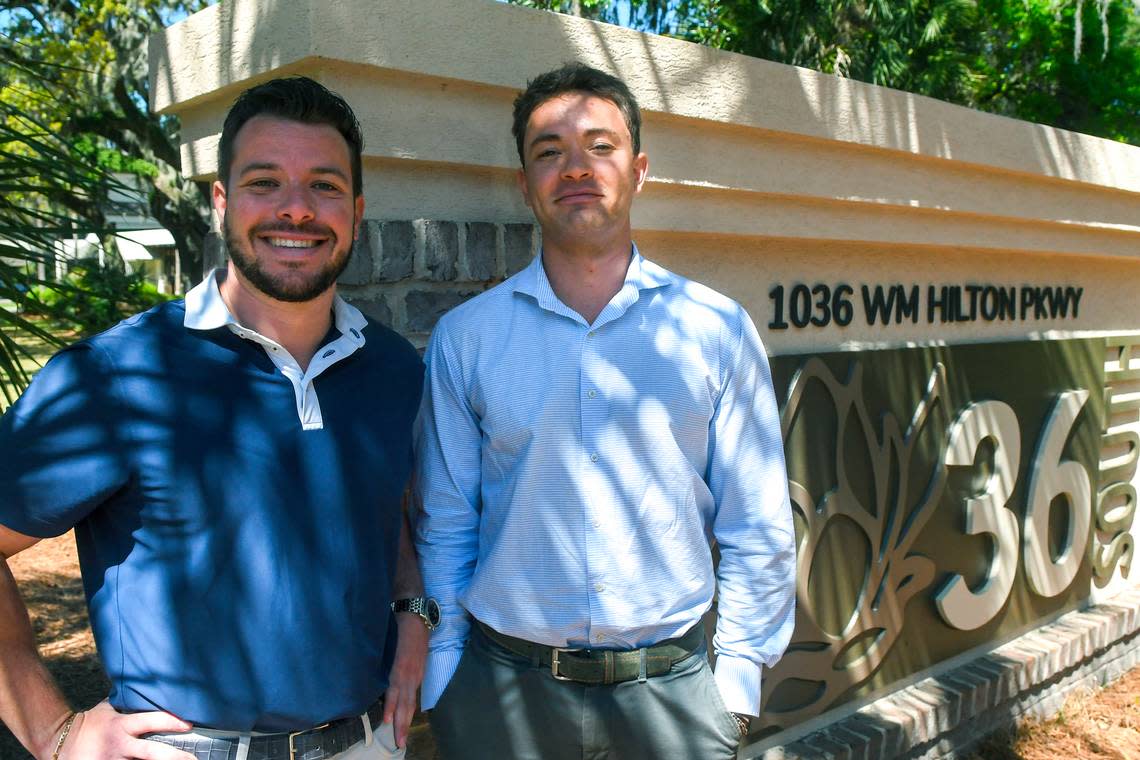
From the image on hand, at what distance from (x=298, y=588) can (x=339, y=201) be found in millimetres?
707

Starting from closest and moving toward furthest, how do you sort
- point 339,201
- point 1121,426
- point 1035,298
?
1. point 339,201
2. point 1035,298
3. point 1121,426

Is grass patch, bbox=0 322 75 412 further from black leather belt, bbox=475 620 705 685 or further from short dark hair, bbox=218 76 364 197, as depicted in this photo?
black leather belt, bbox=475 620 705 685

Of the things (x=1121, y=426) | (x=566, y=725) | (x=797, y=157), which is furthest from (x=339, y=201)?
(x=1121, y=426)

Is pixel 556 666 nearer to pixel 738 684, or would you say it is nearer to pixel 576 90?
pixel 738 684

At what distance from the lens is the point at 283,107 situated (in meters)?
1.80

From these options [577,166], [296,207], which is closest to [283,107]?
[296,207]

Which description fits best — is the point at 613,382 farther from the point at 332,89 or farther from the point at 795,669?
the point at 795,669

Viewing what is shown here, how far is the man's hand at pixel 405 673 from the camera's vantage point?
191 centimetres

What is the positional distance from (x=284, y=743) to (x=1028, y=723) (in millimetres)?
3782

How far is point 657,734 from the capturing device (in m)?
2.04

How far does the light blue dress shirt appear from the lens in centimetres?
206

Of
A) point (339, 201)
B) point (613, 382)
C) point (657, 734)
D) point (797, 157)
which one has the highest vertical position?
point (797, 157)

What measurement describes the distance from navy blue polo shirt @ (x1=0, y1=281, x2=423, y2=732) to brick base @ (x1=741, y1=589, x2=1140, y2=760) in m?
2.08

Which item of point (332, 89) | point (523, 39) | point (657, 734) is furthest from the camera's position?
point (523, 39)
